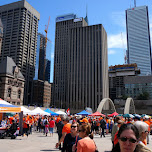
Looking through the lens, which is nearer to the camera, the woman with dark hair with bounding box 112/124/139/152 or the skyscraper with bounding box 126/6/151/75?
the woman with dark hair with bounding box 112/124/139/152

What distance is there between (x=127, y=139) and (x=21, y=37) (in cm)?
13442

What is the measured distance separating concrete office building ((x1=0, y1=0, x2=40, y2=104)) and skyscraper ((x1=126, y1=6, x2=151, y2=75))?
106032 mm

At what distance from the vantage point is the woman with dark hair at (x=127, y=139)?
2.30 m

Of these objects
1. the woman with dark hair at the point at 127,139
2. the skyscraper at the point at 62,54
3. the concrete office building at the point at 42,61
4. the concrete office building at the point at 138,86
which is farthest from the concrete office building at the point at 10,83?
the concrete office building at the point at 42,61

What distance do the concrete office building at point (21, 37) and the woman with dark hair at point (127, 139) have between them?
128848 millimetres

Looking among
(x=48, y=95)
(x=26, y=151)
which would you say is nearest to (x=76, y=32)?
(x=48, y=95)

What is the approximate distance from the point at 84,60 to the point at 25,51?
43791 mm

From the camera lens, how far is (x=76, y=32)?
448 ft

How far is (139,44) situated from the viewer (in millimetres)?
192625

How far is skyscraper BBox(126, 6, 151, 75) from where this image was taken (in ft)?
620

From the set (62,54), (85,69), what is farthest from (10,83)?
(62,54)

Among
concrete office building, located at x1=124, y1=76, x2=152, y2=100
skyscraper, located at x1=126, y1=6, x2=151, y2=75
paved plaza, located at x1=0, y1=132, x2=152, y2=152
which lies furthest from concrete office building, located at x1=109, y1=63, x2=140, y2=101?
paved plaza, located at x1=0, y1=132, x2=152, y2=152

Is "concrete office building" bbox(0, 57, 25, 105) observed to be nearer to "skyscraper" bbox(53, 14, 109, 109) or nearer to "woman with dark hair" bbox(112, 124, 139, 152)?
"skyscraper" bbox(53, 14, 109, 109)

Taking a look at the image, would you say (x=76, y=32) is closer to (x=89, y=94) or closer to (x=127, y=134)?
(x=89, y=94)
